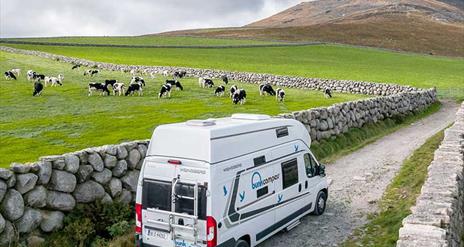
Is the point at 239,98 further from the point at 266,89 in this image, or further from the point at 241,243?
the point at 241,243

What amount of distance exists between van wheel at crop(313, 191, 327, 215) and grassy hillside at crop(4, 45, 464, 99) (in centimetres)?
3746

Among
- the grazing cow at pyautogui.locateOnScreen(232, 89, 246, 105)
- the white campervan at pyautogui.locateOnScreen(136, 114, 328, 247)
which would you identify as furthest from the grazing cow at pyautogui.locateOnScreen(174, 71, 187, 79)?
the white campervan at pyautogui.locateOnScreen(136, 114, 328, 247)

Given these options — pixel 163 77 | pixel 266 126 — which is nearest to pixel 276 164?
pixel 266 126

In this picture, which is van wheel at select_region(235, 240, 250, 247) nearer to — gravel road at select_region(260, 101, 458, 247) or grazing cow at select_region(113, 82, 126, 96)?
gravel road at select_region(260, 101, 458, 247)

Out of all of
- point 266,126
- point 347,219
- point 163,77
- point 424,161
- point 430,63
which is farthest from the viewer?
point 430,63

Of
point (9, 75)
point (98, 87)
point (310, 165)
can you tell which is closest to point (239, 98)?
point (98, 87)

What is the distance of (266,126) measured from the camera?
13539 millimetres

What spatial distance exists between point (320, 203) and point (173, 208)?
677 centimetres

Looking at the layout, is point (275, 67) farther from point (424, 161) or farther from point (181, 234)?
point (181, 234)

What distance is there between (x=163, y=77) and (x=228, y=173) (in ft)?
133

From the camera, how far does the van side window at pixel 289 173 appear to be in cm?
1403

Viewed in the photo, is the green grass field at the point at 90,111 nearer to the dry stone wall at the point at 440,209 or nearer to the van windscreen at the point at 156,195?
the van windscreen at the point at 156,195

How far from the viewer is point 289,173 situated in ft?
47.0

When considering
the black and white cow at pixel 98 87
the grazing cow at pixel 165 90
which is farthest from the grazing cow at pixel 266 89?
the black and white cow at pixel 98 87
